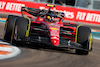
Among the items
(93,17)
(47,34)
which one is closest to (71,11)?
(93,17)

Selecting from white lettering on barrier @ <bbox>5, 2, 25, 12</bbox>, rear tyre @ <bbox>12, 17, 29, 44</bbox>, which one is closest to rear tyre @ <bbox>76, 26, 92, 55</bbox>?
rear tyre @ <bbox>12, 17, 29, 44</bbox>

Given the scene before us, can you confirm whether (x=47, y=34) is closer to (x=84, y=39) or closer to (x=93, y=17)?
(x=84, y=39)

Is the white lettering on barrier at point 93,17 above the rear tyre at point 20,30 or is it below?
below

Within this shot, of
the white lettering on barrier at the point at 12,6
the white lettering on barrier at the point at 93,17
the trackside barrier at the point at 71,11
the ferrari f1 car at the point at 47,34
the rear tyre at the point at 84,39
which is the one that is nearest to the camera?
the ferrari f1 car at the point at 47,34

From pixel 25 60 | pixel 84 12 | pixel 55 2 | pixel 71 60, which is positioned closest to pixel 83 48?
pixel 71 60

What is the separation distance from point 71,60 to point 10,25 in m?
2.35

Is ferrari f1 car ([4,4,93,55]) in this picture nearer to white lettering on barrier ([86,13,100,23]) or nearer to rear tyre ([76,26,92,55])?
rear tyre ([76,26,92,55])

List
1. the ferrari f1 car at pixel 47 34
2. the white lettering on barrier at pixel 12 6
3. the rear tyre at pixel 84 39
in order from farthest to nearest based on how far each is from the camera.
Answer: the white lettering on barrier at pixel 12 6 < the rear tyre at pixel 84 39 < the ferrari f1 car at pixel 47 34

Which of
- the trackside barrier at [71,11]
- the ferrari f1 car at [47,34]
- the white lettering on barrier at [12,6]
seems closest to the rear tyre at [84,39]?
the ferrari f1 car at [47,34]

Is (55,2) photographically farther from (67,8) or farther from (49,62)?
(49,62)

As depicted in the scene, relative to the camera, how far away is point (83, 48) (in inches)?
273

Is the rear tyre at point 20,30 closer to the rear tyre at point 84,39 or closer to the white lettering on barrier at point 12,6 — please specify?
the rear tyre at point 84,39

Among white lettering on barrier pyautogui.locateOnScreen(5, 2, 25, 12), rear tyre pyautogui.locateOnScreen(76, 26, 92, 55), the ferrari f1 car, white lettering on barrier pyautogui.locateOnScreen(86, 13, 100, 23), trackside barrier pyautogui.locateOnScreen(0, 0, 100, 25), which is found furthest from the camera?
white lettering on barrier pyautogui.locateOnScreen(5, 2, 25, 12)

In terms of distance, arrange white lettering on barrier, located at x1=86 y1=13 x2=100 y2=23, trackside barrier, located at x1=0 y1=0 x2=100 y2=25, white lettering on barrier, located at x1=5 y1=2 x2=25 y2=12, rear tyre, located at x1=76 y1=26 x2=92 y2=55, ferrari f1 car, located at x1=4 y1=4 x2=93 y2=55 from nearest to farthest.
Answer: ferrari f1 car, located at x1=4 y1=4 x2=93 y2=55
rear tyre, located at x1=76 y1=26 x2=92 y2=55
white lettering on barrier, located at x1=86 y1=13 x2=100 y2=23
trackside barrier, located at x1=0 y1=0 x2=100 y2=25
white lettering on barrier, located at x1=5 y1=2 x2=25 y2=12
